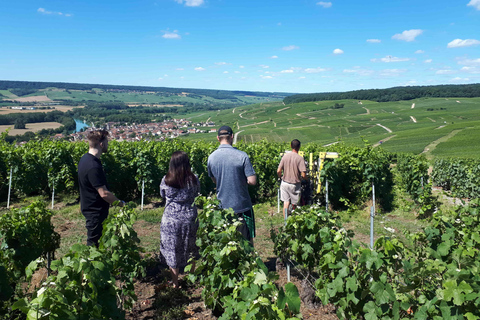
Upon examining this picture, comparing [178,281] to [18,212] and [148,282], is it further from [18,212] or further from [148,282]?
[18,212]

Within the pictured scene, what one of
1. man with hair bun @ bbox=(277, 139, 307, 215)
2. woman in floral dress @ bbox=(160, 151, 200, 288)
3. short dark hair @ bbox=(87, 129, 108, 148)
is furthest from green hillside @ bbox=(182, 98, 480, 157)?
short dark hair @ bbox=(87, 129, 108, 148)

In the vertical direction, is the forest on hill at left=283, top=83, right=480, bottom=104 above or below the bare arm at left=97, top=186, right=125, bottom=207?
above

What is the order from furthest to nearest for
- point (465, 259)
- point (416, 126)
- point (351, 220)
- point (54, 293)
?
1. point (416, 126)
2. point (351, 220)
3. point (465, 259)
4. point (54, 293)

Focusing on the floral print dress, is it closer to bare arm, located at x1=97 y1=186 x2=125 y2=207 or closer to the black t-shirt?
bare arm, located at x1=97 y1=186 x2=125 y2=207

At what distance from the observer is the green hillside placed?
4431cm

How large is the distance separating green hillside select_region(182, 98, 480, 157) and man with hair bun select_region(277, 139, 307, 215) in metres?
17.2

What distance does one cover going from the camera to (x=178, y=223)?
3.79 m

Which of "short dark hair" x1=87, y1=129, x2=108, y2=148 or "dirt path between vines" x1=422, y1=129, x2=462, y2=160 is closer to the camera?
"short dark hair" x1=87, y1=129, x2=108, y2=148

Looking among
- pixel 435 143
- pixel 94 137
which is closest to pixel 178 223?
pixel 94 137

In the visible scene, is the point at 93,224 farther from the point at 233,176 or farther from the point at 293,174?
the point at 293,174

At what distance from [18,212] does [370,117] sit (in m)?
87.7

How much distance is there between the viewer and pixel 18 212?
370cm

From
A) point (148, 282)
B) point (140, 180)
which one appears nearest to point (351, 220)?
point (148, 282)

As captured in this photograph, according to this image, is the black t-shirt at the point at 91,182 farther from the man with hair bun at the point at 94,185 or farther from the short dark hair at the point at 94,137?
the short dark hair at the point at 94,137
